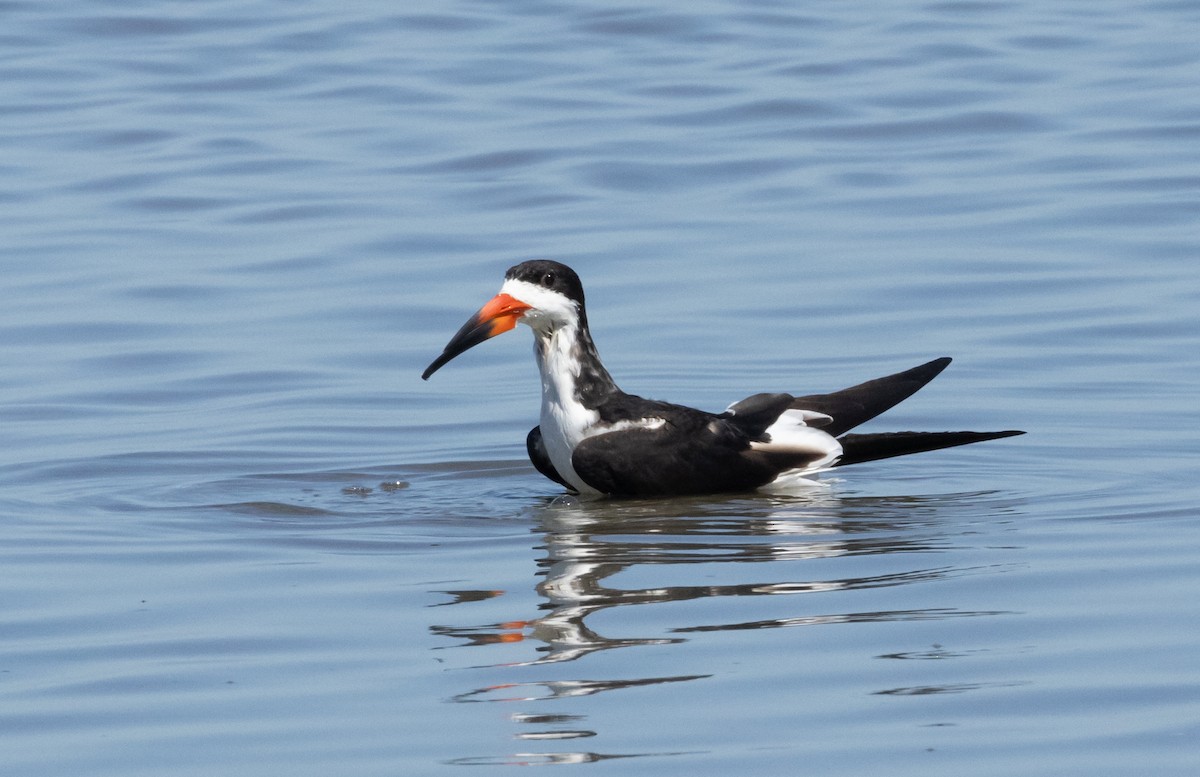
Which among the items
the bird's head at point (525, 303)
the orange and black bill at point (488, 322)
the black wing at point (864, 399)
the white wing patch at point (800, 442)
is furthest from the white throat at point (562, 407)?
the black wing at point (864, 399)

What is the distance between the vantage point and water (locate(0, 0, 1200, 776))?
5719 millimetres

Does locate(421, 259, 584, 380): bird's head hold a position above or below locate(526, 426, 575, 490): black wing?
above

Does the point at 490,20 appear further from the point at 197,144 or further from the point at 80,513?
the point at 80,513

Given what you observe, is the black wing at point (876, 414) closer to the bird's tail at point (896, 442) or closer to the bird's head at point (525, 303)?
the bird's tail at point (896, 442)

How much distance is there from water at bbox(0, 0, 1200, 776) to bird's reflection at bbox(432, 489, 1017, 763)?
0.09 feet

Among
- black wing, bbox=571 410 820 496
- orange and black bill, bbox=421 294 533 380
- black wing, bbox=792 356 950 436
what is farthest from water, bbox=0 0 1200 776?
orange and black bill, bbox=421 294 533 380

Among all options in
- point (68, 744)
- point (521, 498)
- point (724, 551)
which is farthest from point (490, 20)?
point (68, 744)

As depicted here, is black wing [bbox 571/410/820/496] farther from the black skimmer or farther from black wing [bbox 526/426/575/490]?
black wing [bbox 526/426/575/490]

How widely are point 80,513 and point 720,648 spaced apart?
3419 millimetres

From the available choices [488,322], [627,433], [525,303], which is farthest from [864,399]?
[488,322]

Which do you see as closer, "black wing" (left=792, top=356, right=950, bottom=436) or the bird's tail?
the bird's tail

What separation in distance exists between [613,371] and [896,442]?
8.52 feet

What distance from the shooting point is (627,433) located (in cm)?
892

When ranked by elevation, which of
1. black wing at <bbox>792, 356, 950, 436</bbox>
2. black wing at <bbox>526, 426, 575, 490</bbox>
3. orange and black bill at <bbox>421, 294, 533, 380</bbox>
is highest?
orange and black bill at <bbox>421, 294, 533, 380</bbox>
